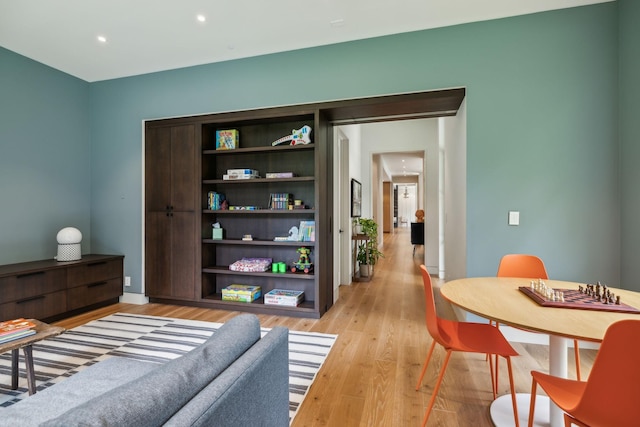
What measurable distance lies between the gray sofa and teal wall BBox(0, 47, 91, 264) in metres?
3.03

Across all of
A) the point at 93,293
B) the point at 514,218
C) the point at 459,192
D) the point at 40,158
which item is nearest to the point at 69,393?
the point at 93,293

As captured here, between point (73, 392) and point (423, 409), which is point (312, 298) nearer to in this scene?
point (423, 409)

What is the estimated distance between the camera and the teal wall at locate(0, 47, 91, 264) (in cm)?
329

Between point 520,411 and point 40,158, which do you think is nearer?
point 520,411

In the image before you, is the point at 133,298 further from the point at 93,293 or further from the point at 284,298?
the point at 284,298

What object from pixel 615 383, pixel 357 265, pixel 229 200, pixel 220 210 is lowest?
pixel 357 265

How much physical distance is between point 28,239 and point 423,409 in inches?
174

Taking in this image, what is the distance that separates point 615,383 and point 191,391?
1327 millimetres

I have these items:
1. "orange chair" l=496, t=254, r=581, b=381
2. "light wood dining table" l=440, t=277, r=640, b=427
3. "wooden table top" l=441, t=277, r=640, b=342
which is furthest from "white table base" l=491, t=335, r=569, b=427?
"orange chair" l=496, t=254, r=581, b=381

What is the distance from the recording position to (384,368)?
2256 mm

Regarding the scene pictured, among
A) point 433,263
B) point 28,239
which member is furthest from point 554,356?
point 28,239

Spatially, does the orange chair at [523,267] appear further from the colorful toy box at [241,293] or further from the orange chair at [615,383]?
the colorful toy box at [241,293]

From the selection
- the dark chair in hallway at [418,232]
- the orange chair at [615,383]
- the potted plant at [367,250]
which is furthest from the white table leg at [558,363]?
the dark chair in hallway at [418,232]

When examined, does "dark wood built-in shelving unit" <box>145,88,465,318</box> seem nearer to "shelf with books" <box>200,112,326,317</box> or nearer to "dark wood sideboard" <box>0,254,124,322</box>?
"shelf with books" <box>200,112,326,317</box>
